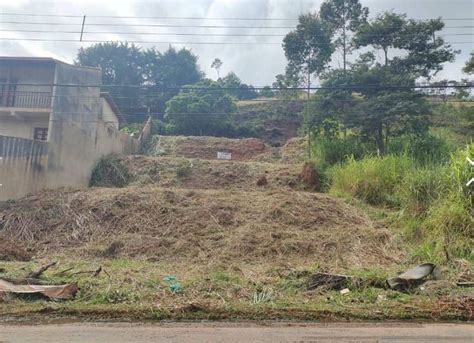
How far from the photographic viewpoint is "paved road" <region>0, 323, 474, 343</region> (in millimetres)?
3543

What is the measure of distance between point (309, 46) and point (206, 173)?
26.4ft

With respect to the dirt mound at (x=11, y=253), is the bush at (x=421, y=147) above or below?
above

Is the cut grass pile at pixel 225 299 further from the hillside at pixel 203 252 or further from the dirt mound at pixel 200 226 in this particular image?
the dirt mound at pixel 200 226

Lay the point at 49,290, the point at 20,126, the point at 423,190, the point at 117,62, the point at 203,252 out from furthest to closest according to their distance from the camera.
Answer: the point at 117,62, the point at 20,126, the point at 423,190, the point at 203,252, the point at 49,290

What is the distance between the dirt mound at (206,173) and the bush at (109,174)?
26 centimetres

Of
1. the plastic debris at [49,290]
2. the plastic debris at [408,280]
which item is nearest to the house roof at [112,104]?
the plastic debris at [49,290]

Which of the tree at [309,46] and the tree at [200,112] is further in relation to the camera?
the tree at [200,112]

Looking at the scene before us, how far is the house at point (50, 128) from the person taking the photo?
11.5 meters

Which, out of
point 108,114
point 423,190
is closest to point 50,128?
point 108,114

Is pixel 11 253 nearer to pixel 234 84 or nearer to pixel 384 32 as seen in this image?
pixel 384 32

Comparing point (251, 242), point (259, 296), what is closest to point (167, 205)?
point (251, 242)

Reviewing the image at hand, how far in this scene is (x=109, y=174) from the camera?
15.1 meters

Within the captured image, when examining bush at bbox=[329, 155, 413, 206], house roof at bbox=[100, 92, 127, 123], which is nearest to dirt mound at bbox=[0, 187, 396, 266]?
bush at bbox=[329, 155, 413, 206]

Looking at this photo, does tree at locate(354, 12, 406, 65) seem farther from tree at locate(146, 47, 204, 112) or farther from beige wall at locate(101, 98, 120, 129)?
tree at locate(146, 47, 204, 112)
